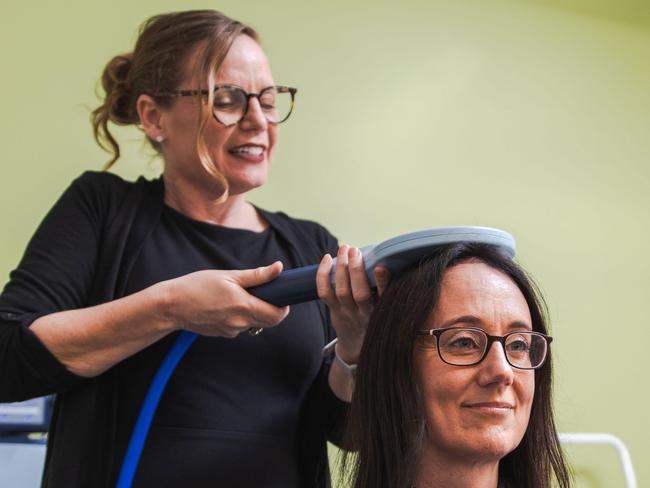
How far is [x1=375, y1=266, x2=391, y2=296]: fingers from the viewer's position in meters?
0.94

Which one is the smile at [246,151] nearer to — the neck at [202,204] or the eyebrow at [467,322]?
the neck at [202,204]

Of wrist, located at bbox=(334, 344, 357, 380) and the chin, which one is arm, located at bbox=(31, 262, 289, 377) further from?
the chin

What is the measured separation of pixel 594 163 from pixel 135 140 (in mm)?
1337

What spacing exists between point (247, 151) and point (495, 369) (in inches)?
20.3

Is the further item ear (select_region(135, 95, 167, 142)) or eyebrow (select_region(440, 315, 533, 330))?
ear (select_region(135, 95, 167, 142))

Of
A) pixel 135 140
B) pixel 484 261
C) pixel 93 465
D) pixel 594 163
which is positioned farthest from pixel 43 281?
pixel 594 163

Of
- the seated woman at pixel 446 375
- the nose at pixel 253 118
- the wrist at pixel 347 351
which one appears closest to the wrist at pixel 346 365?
→ the wrist at pixel 347 351

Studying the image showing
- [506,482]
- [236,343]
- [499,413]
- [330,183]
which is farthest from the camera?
[330,183]

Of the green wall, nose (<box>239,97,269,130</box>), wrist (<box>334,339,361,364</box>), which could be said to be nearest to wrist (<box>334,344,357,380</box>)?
wrist (<box>334,339,361,364</box>)

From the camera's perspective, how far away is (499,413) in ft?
2.90

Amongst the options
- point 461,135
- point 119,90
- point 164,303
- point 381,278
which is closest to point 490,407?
point 381,278

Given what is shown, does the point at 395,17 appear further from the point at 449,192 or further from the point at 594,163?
the point at 594,163

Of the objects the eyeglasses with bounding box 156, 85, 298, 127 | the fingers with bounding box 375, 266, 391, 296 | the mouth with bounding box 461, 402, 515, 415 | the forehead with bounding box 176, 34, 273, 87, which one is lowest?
the mouth with bounding box 461, 402, 515, 415

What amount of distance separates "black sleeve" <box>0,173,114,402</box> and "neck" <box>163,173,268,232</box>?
115 mm
